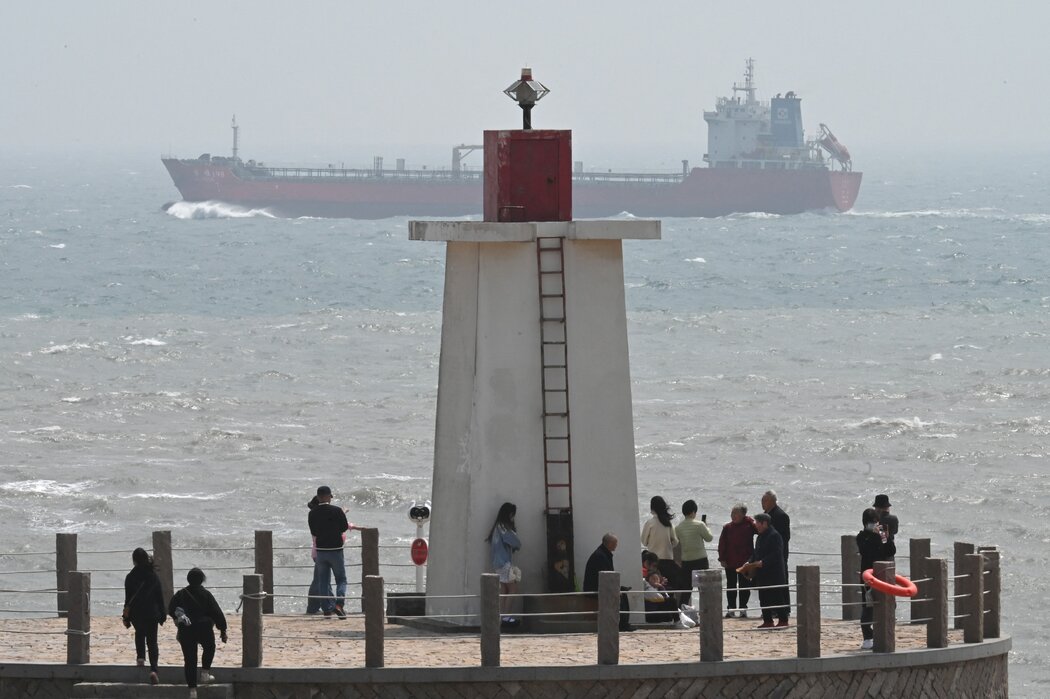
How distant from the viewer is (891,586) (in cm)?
1142

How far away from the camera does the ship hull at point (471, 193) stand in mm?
140250

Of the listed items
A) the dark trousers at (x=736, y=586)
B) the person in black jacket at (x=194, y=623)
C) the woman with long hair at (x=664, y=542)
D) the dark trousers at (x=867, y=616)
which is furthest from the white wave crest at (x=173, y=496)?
the person in black jacket at (x=194, y=623)

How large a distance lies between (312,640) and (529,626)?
134 centimetres

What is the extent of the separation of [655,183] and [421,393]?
98308 millimetres

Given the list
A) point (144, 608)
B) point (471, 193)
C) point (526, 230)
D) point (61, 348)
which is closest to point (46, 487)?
point (526, 230)

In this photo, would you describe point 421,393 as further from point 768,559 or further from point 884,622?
point 884,622

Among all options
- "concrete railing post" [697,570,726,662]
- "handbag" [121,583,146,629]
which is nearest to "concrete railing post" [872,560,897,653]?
"concrete railing post" [697,570,726,662]

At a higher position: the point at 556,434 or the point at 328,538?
the point at 556,434

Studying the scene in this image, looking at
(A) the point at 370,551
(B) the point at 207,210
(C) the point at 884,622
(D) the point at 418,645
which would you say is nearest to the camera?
(C) the point at 884,622

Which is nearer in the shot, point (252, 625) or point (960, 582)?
point (252, 625)

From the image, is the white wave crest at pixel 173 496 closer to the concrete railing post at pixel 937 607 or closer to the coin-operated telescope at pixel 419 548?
the coin-operated telescope at pixel 419 548

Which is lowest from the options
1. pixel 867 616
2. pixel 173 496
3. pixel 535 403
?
pixel 173 496

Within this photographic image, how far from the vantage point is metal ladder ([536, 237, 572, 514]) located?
12.7 metres

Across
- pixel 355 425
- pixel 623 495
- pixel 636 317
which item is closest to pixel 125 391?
pixel 355 425
